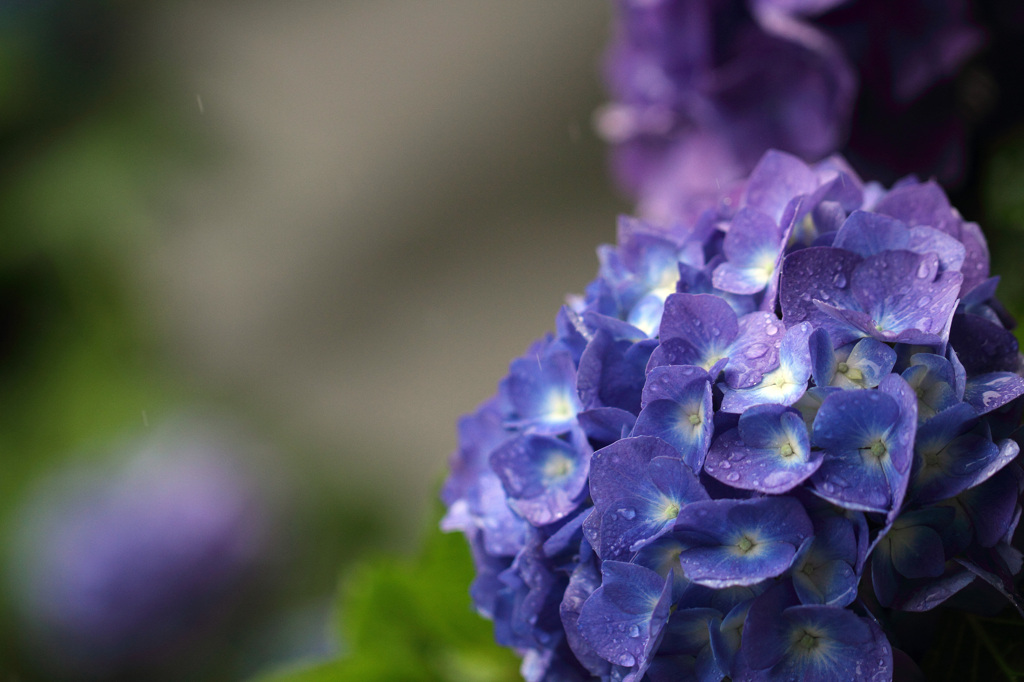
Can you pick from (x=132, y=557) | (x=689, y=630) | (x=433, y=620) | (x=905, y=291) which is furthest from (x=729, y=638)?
(x=132, y=557)

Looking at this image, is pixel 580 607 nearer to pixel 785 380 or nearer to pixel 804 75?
pixel 785 380

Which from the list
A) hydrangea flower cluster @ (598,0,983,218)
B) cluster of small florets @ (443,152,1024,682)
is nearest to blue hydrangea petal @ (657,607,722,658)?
cluster of small florets @ (443,152,1024,682)

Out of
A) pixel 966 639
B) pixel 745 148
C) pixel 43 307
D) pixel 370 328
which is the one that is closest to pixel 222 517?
pixel 43 307

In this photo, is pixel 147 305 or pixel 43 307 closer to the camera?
pixel 43 307

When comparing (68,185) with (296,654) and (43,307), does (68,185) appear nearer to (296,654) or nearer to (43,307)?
(43,307)

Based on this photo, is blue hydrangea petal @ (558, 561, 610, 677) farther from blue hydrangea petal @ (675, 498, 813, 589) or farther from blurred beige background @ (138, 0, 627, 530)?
blurred beige background @ (138, 0, 627, 530)

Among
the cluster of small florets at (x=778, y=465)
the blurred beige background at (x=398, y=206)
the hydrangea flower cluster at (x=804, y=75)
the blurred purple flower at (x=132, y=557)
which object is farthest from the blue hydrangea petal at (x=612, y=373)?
the blurred beige background at (x=398, y=206)

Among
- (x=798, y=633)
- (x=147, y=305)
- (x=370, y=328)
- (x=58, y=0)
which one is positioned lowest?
(x=370, y=328)
